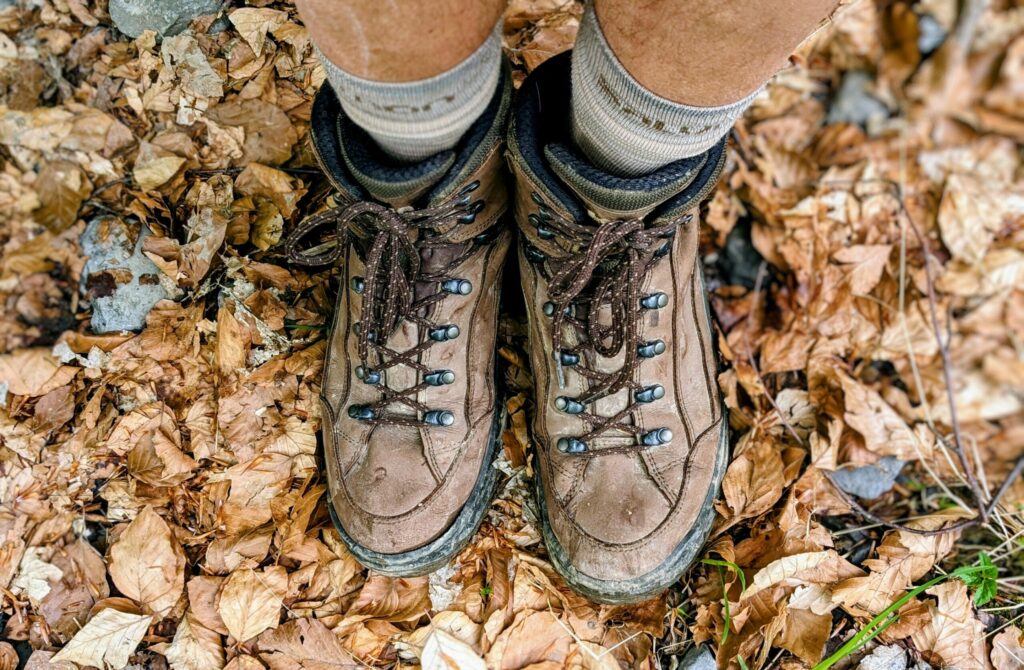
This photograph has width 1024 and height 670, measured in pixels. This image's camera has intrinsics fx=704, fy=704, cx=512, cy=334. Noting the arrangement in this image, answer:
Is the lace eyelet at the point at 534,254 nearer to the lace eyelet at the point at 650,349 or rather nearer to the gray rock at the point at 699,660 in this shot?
the lace eyelet at the point at 650,349

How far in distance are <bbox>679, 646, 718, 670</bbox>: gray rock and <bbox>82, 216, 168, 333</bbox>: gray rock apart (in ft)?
5.14

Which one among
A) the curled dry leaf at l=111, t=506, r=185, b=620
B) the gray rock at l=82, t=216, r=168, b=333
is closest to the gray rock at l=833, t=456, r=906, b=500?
the curled dry leaf at l=111, t=506, r=185, b=620

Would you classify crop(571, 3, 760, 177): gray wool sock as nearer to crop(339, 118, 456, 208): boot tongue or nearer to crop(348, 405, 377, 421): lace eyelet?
crop(339, 118, 456, 208): boot tongue

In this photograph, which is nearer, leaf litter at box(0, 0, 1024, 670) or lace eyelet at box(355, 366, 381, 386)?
lace eyelet at box(355, 366, 381, 386)

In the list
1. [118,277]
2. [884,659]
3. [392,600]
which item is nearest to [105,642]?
[392,600]

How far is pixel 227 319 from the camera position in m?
1.75

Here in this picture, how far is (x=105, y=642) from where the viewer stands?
160cm

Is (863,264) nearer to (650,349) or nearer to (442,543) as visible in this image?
(650,349)

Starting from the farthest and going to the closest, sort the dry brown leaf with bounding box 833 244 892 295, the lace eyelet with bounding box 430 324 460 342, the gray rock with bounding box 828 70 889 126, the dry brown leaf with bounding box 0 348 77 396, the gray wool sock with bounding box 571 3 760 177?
the gray rock with bounding box 828 70 889 126 < the dry brown leaf with bounding box 833 244 892 295 < the dry brown leaf with bounding box 0 348 77 396 < the lace eyelet with bounding box 430 324 460 342 < the gray wool sock with bounding box 571 3 760 177

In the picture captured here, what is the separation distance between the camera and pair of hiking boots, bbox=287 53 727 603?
138 cm

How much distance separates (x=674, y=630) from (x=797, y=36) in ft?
4.31

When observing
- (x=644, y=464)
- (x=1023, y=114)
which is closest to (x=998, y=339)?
(x=1023, y=114)

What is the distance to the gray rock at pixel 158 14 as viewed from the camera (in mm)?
1937

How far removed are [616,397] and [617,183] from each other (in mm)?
518
